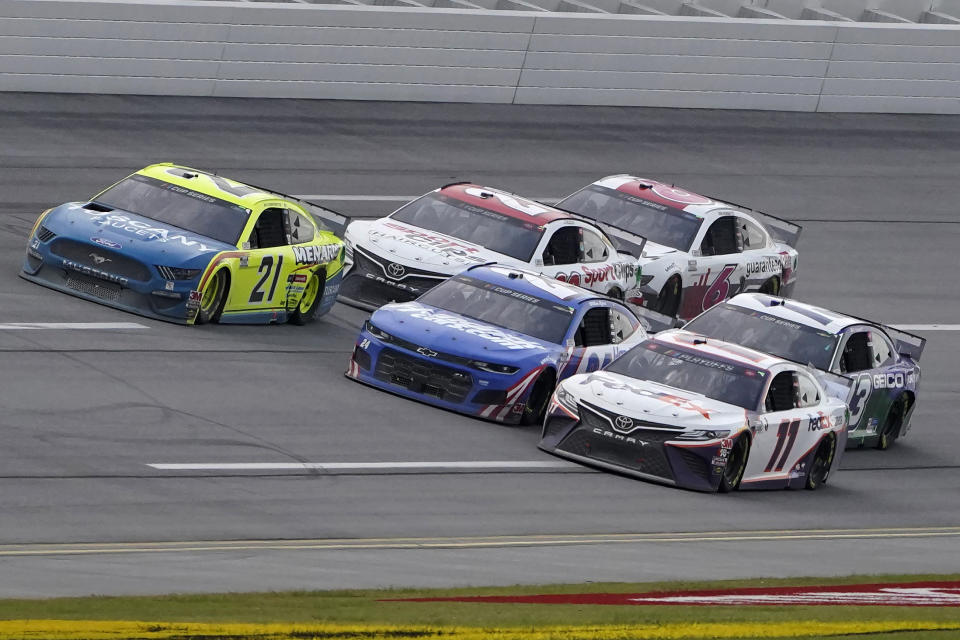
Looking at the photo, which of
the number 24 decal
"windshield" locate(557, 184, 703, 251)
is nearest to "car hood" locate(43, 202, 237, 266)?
the number 24 decal

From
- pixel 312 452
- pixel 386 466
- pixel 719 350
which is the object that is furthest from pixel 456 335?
pixel 312 452

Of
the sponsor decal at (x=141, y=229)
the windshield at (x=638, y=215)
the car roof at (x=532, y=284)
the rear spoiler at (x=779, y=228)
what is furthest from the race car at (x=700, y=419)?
the rear spoiler at (x=779, y=228)

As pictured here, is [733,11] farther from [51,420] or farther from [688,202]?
[51,420]

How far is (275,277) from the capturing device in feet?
72.6

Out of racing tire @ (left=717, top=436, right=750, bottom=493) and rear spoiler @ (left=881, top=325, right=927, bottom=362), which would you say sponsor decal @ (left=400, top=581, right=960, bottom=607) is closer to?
racing tire @ (left=717, top=436, right=750, bottom=493)

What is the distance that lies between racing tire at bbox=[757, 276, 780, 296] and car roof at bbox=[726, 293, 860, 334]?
4937 mm

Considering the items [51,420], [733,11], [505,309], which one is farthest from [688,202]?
[733,11]

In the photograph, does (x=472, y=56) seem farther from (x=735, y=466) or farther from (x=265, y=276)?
(x=735, y=466)

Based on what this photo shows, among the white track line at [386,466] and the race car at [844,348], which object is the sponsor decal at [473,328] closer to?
the white track line at [386,466]

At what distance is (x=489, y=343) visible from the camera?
65.4ft

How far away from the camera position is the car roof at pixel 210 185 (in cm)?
2214

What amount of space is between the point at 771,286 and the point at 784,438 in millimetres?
8556

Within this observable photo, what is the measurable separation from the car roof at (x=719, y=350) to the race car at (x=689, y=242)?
5.39 m

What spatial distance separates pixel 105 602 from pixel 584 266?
1326cm
